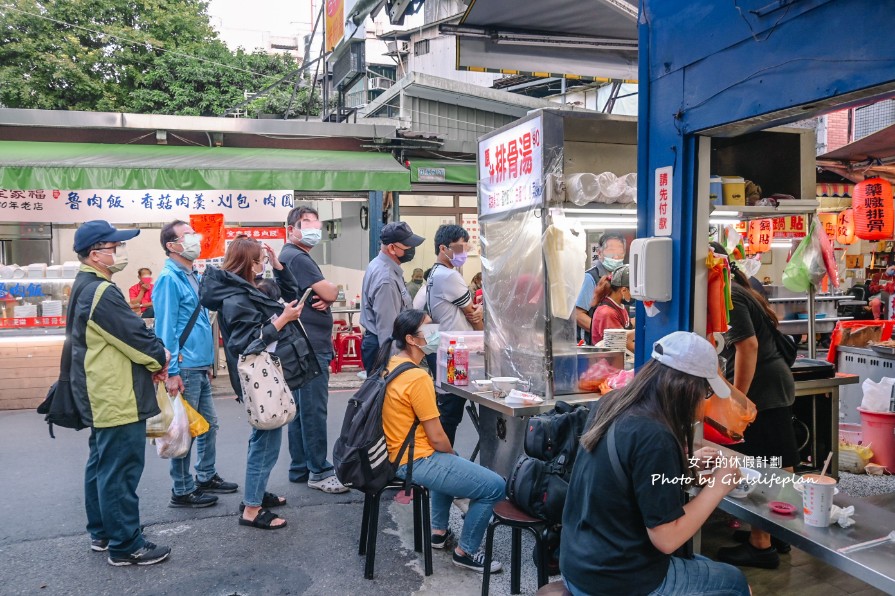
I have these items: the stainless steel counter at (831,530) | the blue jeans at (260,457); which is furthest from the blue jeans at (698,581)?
the blue jeans at (260,457)

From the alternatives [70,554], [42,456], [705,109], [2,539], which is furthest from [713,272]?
[42,456]

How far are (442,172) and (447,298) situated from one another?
564 cm

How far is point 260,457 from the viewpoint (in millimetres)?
4383

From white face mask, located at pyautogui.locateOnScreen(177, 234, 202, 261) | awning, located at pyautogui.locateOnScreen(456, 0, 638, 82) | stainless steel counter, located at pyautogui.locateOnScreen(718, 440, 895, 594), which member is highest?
awning, located at pyautogui.locateOnScreen(456, 0, 638, 82)

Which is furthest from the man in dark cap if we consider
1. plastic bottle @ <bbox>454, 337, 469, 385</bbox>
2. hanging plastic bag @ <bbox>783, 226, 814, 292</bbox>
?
hanging plastic bag @ <bbox>783, 226, 814, 292</bbox>

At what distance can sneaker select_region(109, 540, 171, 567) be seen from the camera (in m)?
3.99

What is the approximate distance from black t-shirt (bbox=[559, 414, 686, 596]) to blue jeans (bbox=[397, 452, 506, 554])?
4.22 ft

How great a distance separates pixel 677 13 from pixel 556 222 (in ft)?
4.32

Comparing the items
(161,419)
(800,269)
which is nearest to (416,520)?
(161,419)

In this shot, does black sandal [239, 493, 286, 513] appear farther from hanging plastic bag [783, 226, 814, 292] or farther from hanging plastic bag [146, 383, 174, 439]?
hanging plastic bag [783, 226, 814, 292]

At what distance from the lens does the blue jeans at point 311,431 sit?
5156mm

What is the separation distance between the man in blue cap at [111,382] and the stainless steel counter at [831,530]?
314cm

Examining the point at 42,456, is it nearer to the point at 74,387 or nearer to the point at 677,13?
the point at 74,387

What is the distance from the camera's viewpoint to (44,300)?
830 cm
